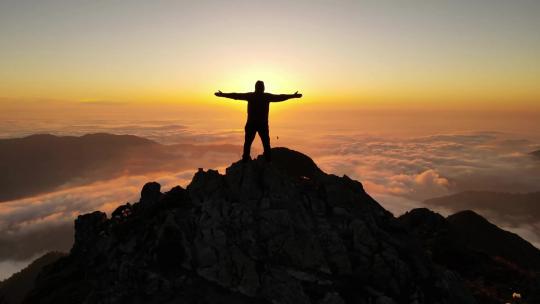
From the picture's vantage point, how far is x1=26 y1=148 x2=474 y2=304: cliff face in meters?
15.7

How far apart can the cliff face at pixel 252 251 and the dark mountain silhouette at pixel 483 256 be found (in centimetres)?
518

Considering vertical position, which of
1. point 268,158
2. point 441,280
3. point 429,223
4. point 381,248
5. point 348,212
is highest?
point 268,158

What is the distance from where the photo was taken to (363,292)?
16.0m

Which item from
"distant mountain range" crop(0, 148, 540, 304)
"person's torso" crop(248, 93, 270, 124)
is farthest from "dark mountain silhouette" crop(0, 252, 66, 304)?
"person's torso" crop(248, 93, 270, 124)

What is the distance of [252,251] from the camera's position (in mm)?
16922

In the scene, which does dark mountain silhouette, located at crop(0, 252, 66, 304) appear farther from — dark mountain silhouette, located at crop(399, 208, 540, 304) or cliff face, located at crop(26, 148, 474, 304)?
dark mountain silhouette, located at crop(399, 208, 540, 304)

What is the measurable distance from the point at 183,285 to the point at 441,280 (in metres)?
12.6

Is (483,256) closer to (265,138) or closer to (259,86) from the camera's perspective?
(265,138)

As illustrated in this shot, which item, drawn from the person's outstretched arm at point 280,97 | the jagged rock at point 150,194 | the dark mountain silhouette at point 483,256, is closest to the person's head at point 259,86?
the person's outstretched arm at point 280,97

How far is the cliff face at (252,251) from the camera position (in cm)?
1570

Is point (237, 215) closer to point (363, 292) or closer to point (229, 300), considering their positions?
point (229, 300)

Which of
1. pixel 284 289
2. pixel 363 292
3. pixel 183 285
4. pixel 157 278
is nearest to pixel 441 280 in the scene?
pixel 363 292

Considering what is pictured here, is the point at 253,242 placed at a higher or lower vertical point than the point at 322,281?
higher

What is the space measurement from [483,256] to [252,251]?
2510 cm
